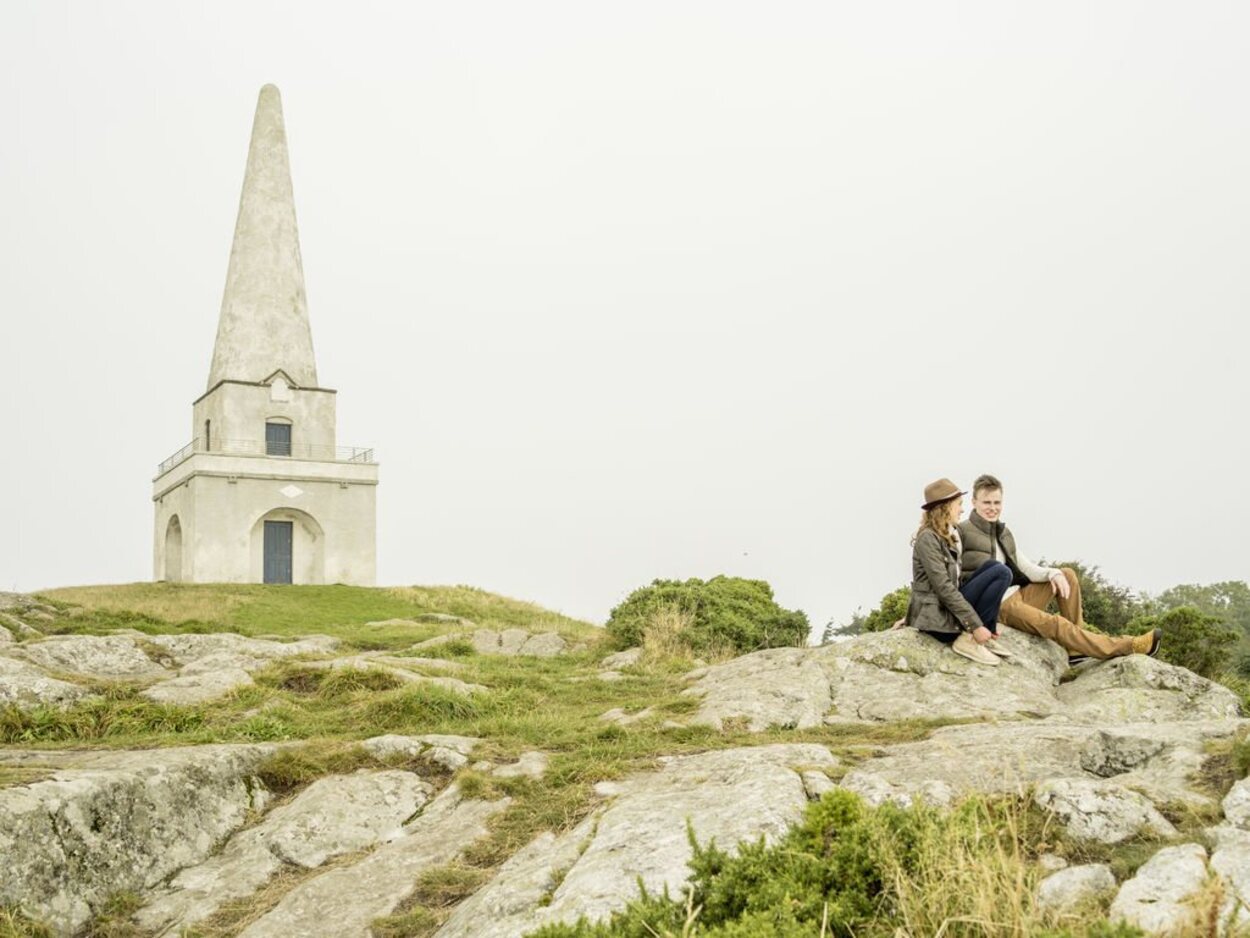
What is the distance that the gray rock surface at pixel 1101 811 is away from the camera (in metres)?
6.27

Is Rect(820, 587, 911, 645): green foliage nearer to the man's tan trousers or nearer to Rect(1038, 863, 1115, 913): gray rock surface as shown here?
the man's tan trousers

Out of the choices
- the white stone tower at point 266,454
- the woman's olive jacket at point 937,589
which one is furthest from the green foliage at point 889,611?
the white stone tower at point 266,454

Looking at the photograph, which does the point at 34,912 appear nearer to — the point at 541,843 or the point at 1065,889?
the point at 541,843

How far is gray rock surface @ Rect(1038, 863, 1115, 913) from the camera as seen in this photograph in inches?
212

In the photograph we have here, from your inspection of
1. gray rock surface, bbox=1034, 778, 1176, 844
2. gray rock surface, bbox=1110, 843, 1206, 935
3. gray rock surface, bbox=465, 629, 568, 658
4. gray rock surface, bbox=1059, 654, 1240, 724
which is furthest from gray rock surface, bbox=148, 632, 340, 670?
gray rock surface, bbox=1110, 843, 1206, 935

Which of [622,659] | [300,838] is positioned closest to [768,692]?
[300,838]

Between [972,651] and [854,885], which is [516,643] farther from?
[854,885]

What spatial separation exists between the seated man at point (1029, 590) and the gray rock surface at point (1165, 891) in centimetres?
705

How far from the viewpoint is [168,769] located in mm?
8953

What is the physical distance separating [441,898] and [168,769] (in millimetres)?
2912

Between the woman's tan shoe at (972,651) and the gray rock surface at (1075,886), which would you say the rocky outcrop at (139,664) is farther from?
the gray rock surface at (1075,886)

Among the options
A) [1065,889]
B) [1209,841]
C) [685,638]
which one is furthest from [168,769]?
[685,638]

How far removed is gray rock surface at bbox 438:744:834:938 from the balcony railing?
38.7 m

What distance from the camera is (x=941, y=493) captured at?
12258 mm
